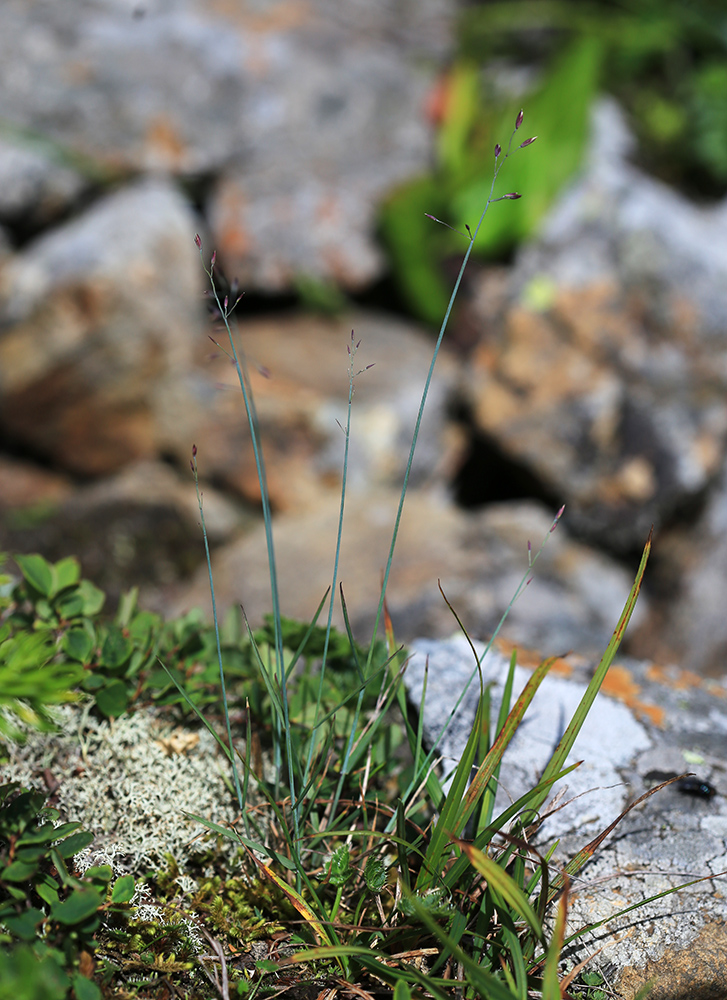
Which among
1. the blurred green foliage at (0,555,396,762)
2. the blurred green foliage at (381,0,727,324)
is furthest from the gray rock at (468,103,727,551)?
the blurred green foliage at (0,555,396,762)

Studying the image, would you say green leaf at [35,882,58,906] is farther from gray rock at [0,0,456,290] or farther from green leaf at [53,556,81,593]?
gray rock at [0,0,456,290]

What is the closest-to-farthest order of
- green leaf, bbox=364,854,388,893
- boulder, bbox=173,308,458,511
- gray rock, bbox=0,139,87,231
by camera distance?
green leaf, bbox=364,854,388,893 → boulder, bbox=173,308,458,511 → gray rock, bbox=0,139,87,231

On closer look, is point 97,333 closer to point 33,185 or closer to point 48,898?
point 33,185

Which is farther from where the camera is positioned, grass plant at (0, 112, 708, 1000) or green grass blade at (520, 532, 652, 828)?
green grass blade at (520, 532, 652, 828)

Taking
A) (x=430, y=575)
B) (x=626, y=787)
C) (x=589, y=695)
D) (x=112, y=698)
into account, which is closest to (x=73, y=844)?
(x=112, y=698)

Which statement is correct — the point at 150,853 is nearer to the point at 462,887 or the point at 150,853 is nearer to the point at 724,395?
the point at 462,887

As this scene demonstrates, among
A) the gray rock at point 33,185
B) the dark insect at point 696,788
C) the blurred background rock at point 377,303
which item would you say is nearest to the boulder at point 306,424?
the blurred background rock at point 377,303
